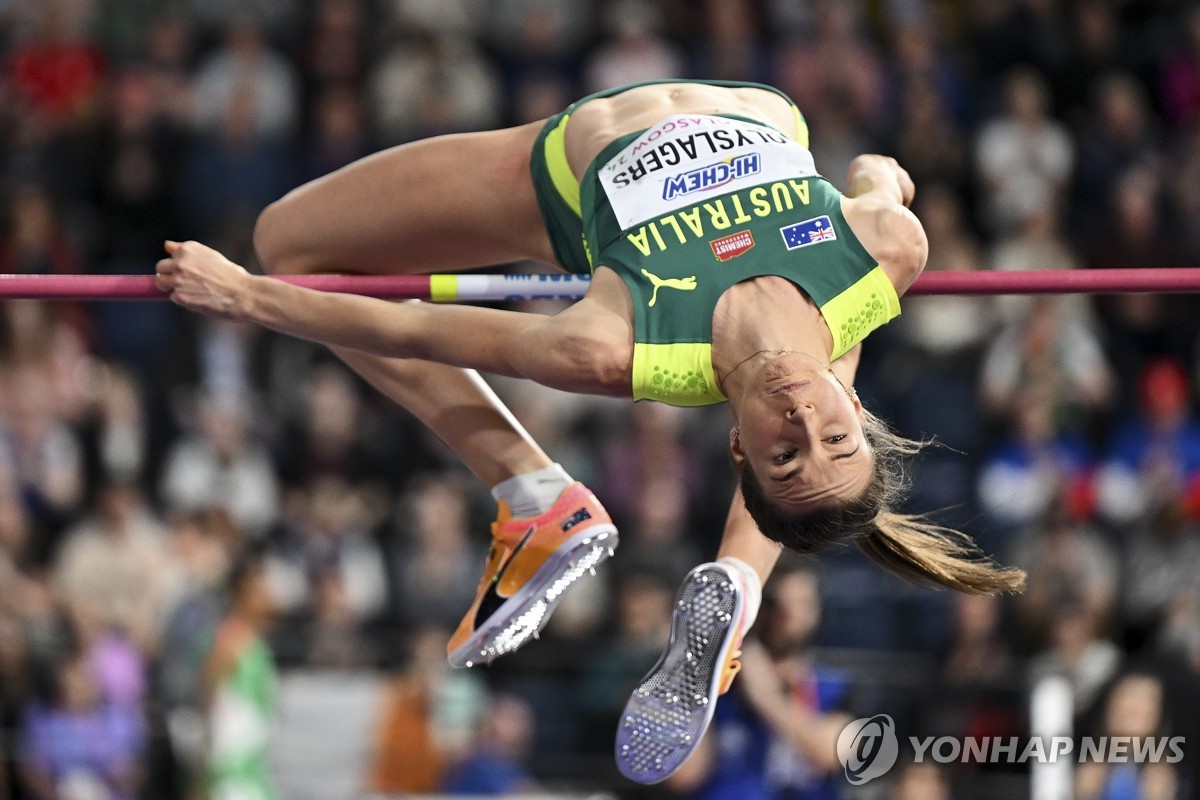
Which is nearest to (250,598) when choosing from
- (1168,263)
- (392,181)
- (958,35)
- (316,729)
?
(316,729)

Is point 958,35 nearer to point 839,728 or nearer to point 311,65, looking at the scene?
point 311,65

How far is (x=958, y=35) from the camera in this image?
11.1 meters

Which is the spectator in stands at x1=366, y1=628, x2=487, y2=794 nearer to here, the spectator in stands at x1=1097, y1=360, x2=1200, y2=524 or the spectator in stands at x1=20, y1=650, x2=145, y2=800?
the spectator in stands at x1=20, y1=650, x2=145, y2=800

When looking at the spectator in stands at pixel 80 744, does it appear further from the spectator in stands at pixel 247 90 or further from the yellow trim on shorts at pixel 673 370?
the yellow trim on shorts at pixel 673 370

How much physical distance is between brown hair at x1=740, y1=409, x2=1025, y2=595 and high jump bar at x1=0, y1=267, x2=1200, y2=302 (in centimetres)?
55

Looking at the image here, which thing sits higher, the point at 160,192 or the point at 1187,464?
the point at 160,192

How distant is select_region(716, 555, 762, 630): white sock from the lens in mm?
4812

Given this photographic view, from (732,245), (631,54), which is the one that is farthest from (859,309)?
(631,54)

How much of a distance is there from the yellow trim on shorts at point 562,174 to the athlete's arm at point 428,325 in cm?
58

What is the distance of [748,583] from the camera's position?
15.8 ft

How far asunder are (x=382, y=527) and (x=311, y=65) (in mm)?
3469

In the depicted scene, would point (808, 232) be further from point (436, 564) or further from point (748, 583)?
point (436, 564)

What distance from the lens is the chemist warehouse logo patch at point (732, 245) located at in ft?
14.9

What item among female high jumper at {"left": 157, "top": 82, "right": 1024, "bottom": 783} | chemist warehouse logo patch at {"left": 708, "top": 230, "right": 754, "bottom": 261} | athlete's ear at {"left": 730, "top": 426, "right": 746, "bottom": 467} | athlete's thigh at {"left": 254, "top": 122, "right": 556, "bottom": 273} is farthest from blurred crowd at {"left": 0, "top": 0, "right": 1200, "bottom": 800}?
chemist warehouse logo patch at {"left": 708, "top": 230, "right": 754, "bottom": 261}
